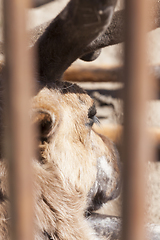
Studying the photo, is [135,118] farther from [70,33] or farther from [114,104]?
[114,104]

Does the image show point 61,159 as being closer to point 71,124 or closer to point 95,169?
point 71,124

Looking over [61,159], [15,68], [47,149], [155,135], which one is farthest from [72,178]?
[155,135]

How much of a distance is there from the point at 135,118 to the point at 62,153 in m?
0.89

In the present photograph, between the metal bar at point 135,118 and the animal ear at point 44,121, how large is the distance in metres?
0.63

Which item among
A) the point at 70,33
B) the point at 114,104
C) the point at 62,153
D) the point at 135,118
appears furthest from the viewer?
the point at 114,104

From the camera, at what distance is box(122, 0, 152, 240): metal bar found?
2.15ft

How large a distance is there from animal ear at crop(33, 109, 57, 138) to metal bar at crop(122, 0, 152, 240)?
63 centimetres

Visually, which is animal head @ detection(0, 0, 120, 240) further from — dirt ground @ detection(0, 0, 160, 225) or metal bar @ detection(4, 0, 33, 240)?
dirt ground @ detection(0, 0, 160, 225)

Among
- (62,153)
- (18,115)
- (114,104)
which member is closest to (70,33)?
(18,115)

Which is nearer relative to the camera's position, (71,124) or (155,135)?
(71,124)

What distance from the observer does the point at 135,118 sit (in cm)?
68

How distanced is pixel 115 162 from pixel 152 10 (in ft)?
3.43

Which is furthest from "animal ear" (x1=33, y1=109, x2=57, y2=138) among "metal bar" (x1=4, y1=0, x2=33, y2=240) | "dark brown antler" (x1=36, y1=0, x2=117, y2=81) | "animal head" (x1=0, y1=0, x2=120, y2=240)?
"metal bar" (x1=4, y1=0, x2=33, y2=240)

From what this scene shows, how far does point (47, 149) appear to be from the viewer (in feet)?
4.79
